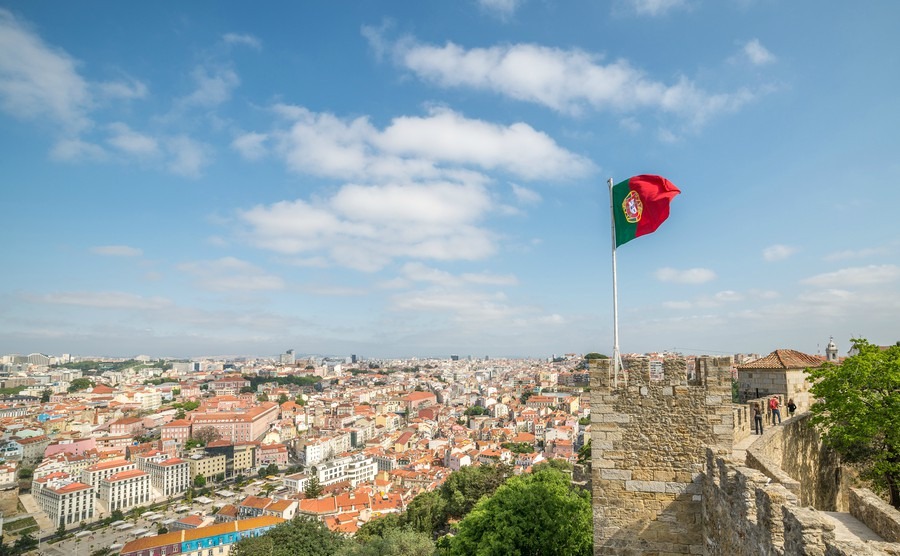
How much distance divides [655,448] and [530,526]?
29.2 ft

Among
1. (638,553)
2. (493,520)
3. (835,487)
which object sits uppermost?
(638,553)

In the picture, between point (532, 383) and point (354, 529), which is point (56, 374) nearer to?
point (532, 383)

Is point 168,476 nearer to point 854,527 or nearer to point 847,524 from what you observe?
point 847,524

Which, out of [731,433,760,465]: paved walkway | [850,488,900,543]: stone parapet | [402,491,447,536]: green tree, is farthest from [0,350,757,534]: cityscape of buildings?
[850,488,900,543]: stone parapet

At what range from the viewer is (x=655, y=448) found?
20.6 ft

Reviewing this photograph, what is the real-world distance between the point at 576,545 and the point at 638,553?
7922 mm

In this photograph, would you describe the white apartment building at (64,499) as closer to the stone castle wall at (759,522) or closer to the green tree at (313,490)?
the green tree at (313,490)

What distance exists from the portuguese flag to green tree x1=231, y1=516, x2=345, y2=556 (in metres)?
32.8

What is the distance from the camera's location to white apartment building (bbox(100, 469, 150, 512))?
81.8 metres

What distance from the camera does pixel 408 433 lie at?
112312mm

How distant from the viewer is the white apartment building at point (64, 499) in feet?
245

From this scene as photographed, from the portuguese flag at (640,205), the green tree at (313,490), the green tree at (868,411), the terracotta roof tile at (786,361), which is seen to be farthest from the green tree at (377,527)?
the portuguese flag at (640,205)

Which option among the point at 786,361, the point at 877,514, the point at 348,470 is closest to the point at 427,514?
the point at 786,361

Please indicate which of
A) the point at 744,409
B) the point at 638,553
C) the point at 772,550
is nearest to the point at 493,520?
the point at 744,409
